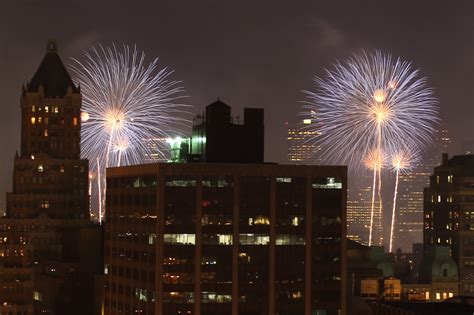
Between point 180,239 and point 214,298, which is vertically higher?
point 180,239

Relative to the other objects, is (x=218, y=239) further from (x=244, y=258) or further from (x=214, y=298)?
(x=214, y=298)

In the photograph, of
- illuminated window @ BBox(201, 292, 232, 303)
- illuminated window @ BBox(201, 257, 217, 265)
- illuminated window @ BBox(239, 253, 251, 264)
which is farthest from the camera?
illuminated window @ BBox(239, 253, 251, 264)

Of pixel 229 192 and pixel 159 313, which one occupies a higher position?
pixel 229 192

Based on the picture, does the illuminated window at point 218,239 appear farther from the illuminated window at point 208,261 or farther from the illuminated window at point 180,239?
the illuminated window at point 208,261

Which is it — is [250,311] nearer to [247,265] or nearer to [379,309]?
[247,265]

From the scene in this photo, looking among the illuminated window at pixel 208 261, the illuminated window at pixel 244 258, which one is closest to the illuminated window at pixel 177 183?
the illuminated window at pixel 208 261

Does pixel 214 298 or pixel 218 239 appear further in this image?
pixel 218 239

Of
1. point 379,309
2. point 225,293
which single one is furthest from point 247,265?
point 379,309

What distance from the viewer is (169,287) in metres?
198

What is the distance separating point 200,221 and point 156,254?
23.7ft

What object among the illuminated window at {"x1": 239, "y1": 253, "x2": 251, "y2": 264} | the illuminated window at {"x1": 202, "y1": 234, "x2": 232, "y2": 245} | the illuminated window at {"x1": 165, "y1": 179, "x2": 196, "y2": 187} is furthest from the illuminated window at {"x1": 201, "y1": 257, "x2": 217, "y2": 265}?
the illuminated window at {"x1": 165, "y1": 179, "x2": 196, "y2": 187}

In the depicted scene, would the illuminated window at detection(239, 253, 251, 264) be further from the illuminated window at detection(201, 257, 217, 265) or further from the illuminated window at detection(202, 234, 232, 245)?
the illuminated window at detection(201, 257, 217, 265)

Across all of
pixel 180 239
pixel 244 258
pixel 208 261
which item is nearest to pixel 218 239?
pixel 208 261

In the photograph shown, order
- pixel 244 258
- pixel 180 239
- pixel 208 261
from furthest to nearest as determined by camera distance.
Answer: pixel 244 258 < pixel 180 239 < pixel 208 261
